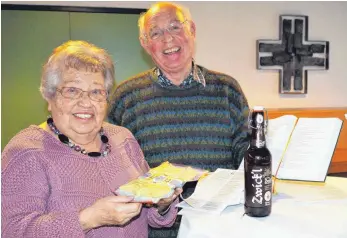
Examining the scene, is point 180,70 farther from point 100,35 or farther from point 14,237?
point 100,35

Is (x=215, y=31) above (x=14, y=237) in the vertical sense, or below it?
above

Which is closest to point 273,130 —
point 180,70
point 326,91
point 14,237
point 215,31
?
point 180,70

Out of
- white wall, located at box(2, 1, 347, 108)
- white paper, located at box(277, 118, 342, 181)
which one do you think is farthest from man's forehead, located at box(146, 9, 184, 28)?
white wall, located at box(2, 1, 347, 108)

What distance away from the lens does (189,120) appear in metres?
1.74

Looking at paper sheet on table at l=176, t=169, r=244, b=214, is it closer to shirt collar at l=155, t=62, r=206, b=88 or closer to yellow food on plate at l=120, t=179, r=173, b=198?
yellow food on plate at l=120, t=179, r=173, b=198

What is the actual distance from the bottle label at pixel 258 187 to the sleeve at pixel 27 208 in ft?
1.59

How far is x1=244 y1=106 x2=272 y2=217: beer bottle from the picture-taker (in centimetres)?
98

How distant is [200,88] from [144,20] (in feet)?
Result: 1.41

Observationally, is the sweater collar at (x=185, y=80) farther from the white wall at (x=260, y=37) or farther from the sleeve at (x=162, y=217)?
the white wall at (x=260, y=37)

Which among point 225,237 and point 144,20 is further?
point 144,20

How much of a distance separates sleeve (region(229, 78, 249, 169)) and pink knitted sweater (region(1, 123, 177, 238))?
0.49 m

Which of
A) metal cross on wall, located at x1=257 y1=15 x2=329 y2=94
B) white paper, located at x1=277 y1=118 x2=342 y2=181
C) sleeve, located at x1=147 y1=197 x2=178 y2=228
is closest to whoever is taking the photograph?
white paper, located at x1=277 y1=118 x2=342 y2=181

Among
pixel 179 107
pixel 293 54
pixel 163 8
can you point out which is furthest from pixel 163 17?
pixel 293 54

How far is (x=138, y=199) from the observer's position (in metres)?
1.00
